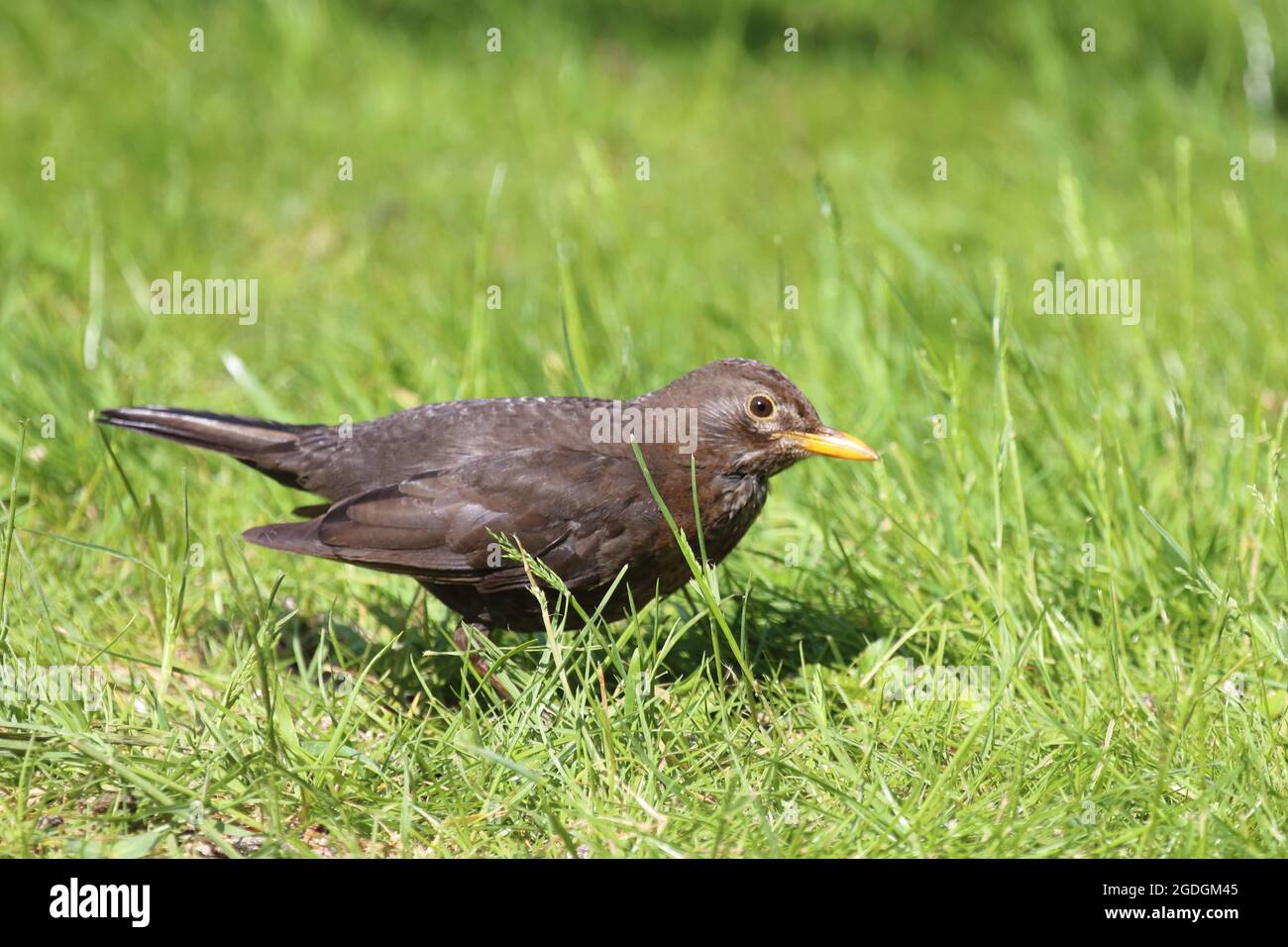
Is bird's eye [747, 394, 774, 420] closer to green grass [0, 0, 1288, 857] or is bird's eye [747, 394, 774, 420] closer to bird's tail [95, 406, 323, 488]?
green grass [0, 0, 1288, 857]

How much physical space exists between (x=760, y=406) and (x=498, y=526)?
797 mm

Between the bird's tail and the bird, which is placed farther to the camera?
the bird's tail

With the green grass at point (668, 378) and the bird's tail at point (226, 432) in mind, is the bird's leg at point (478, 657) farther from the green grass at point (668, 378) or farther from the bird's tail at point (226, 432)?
the bird's tail at point (226, 432)

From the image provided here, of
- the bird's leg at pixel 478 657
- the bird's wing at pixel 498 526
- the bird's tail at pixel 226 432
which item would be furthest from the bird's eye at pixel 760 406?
the bird's tail at pixel 226 432

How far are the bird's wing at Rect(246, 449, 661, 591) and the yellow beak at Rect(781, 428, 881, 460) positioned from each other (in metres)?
0.47

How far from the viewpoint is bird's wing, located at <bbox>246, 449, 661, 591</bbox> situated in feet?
12.5

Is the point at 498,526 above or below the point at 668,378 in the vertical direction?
below

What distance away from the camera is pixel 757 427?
397 centimetres

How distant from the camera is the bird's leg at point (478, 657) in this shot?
3.63 metres

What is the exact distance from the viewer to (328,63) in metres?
7.94

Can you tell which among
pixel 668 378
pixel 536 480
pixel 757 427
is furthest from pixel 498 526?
pixel 668 378

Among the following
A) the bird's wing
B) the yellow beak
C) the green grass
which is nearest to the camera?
the green grass

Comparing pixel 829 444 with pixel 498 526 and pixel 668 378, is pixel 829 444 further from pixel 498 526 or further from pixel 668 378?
pixel 668 378

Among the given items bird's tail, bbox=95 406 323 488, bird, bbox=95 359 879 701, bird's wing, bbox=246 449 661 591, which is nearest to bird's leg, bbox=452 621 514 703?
bird, bbox=95 359 879 701
